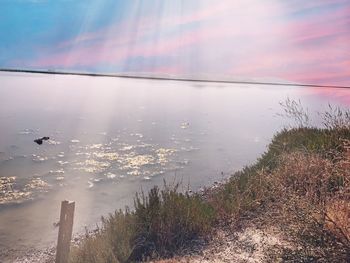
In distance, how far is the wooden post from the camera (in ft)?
22.3

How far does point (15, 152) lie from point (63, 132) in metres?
8.40

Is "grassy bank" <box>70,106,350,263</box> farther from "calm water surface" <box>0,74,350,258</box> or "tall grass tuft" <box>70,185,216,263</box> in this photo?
"calm water surface" <box>0,74,350,258</box>

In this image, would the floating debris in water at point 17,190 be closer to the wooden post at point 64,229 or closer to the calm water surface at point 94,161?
the calm water surface at point 94,161

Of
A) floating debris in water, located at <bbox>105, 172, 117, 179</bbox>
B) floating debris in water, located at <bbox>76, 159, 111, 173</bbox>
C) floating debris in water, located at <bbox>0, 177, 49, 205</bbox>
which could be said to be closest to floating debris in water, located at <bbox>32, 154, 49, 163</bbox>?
floating debris in water, located at <bbox>76, 159, 111, 173</bbox>

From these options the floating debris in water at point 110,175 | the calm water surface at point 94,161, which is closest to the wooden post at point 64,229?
the calm water surface at point 94,161

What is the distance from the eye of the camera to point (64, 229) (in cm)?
684

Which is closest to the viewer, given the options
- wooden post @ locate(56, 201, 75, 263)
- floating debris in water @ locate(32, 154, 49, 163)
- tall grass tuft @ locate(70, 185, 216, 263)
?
wooden post @ locate(56, 201, 75, 263)

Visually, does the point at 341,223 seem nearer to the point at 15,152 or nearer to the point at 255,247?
the point at 255,247

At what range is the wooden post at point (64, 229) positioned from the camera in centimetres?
679

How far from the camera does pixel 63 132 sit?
30.6 m

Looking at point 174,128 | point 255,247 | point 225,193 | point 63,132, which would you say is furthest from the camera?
point 174,128

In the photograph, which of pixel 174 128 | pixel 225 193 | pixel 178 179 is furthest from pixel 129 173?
pixel 174 128

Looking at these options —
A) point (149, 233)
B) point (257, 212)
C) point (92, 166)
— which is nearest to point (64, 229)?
point (149, 233)

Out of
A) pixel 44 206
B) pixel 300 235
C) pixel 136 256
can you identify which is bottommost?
pixel 44 206
